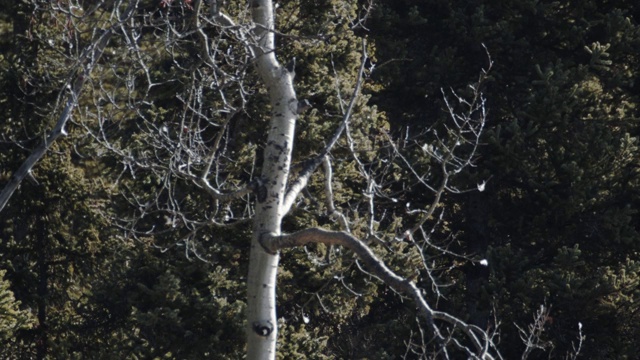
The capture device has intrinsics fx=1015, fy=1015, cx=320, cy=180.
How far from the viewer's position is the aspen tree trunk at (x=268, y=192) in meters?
5.60

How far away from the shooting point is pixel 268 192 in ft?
18.8

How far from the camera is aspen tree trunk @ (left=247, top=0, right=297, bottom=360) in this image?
18.4 ft

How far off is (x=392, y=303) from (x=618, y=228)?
3.03 m

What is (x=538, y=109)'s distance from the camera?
12391 millimetres

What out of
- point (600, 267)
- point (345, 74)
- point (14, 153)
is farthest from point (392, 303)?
point (14, 153)

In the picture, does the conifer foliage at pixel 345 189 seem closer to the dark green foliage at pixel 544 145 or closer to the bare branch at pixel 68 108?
the dark green foliage at pixel 544 145

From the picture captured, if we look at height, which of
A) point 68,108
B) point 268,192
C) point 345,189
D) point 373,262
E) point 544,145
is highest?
point 544,145

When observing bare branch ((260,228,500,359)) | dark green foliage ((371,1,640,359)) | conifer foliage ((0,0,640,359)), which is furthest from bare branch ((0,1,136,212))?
dark green foliage ((371,1,640,359))

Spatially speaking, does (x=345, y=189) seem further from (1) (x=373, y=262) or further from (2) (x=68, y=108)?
(1) (x=373, y=262)

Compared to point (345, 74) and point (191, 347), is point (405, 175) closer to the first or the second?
point (345, 74)

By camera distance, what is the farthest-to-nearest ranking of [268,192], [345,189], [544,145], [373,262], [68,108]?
[544,145], [345,189], [68,108], [268,192], [373,262]

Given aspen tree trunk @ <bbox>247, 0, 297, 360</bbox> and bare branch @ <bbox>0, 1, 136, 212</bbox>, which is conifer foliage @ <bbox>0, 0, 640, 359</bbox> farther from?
aspen tree trunk @ <bbox>247, 0, 297, 360</bbox>

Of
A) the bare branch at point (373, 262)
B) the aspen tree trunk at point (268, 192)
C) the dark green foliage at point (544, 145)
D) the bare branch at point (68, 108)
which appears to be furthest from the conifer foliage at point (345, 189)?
the bare branch at point (373, 262)

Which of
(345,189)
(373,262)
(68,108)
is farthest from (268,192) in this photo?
(345,189)
